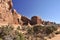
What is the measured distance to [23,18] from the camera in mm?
64312

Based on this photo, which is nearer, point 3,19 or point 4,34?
point 4,34

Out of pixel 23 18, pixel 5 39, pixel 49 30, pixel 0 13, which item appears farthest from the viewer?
pixel 23 18

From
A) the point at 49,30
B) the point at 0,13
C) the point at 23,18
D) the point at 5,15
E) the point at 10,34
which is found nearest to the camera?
the point at 10,34

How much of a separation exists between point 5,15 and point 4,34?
2230 centimetres

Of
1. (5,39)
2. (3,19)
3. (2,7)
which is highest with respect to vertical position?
(2,7)

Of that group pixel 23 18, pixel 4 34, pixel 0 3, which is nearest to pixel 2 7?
pixel 0 3

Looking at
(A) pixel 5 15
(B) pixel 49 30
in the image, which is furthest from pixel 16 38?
(A) pixel 5 15

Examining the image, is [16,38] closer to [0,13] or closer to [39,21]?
[0,13]

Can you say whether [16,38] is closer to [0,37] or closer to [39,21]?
[0,37]

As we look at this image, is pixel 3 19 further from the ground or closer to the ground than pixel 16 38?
further from the ground

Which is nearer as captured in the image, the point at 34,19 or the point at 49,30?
the point at 49,30

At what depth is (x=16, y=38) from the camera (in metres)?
11.4

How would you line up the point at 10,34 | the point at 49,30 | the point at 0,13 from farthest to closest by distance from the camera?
the point at 0,13 < the point at 49,30 < the point at 10,34

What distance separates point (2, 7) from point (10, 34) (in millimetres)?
21593
